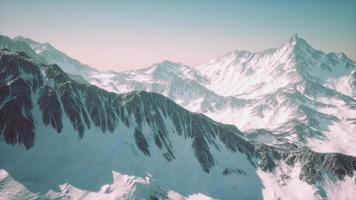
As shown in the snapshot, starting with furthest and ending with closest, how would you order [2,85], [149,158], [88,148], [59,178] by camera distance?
[149,158] → [88,148] → [2,85] → [59,178]

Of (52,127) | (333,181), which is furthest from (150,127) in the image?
(333,181)

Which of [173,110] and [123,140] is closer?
[123,140]

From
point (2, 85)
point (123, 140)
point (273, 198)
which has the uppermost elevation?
point (2, 85)

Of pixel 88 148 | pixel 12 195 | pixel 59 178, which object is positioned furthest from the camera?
pixel 88 148

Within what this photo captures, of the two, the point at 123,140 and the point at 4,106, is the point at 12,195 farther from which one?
the point at 123,140

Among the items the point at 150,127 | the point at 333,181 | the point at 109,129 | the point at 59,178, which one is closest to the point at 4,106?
the point at 59,178

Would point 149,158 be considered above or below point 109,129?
below
